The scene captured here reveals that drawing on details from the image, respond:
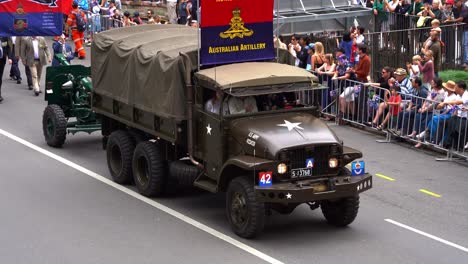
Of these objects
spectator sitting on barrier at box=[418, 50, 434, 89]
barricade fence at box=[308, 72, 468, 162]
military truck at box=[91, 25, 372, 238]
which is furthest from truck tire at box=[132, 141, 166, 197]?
spectator sitting on barrier at box=[418, 50, 434, 89]

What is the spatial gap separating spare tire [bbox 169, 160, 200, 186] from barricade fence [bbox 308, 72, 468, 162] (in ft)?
17.9

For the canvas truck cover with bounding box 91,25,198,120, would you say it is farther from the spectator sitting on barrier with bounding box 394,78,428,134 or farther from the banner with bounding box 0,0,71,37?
the spectator sitting on barrier with bounding box 394,78,428,134

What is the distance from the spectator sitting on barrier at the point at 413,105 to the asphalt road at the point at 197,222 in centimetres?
111

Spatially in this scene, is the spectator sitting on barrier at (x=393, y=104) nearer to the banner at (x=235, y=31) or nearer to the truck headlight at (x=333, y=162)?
the banner at (x=235, y=31)

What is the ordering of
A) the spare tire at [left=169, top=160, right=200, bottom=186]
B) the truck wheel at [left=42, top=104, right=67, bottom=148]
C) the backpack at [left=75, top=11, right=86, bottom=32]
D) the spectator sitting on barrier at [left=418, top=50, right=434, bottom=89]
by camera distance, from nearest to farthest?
the spare tire at [left=169, top=160, right=200, bottom=186] → the truck wheel at [left=42, top=104, right=67, bottom=148] → the spectator sitting on barrier at [left=418, top=50, right=434, bottom=89] → the backpack at [left=75, top=11, right=86, bottom=32]

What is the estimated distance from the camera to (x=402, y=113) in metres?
A: 19.1

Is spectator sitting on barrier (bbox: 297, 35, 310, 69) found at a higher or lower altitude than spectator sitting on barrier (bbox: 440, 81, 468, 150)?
higher

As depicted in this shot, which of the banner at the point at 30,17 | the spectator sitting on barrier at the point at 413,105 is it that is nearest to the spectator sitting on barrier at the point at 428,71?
the spectator sitting on barrier at the point at 413,105

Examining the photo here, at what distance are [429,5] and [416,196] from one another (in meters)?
11.0

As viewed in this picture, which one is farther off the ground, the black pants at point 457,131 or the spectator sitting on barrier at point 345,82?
the spectator sitting on barrier at point 345,82

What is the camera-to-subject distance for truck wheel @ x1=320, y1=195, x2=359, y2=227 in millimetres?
13320

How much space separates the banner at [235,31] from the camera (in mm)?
13820

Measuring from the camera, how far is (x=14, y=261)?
12102 millimetres

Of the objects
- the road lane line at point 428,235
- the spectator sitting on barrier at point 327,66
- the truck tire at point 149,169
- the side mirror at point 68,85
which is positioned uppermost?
the spectator sitting on barrier at point 327,66
